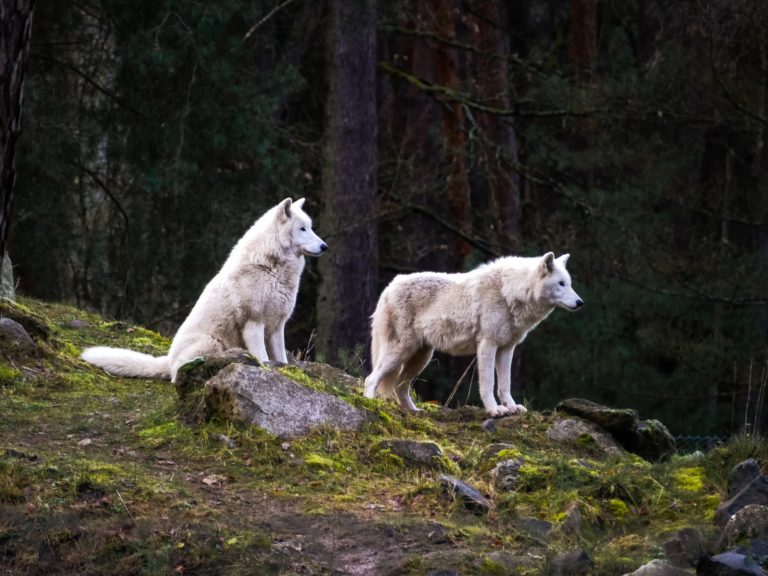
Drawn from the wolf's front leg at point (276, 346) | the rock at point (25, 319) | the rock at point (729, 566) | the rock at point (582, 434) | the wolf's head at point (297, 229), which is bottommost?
the rock at point (729, 566)

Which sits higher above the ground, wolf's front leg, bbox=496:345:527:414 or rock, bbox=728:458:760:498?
wolf's front leg, bbox=496:345:527:414

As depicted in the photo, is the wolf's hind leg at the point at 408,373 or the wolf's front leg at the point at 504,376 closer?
the wolf's front leg at the point at 504,376

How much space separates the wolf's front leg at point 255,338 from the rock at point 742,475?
12.5 ft

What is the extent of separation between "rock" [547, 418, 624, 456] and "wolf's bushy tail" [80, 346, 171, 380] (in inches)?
124

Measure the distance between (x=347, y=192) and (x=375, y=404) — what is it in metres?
10.4

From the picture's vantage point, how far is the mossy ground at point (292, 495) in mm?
5605

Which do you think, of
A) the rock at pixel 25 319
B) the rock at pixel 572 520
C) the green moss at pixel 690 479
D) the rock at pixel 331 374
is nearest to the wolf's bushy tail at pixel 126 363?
the rock at pixel 25 319

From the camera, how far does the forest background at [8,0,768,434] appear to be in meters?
→ 17.7

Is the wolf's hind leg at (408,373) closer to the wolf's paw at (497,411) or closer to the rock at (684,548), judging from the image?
the wolf's paw at (497,411)

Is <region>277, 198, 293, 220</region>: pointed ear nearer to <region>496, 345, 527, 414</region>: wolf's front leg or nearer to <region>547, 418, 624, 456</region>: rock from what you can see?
<region>496, 345, 527, 414</region>: wolf's front leg

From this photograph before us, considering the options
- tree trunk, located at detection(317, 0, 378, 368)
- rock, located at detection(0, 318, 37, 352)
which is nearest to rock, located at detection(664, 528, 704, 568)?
rock, located at detection(0, 318, 37, 352)

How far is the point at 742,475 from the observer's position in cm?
652

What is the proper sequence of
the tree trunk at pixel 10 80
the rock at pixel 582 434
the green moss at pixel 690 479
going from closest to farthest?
the tree trunk at pixel 10 80, the green moss at pixel 690 479, the rock at pixel 582 434

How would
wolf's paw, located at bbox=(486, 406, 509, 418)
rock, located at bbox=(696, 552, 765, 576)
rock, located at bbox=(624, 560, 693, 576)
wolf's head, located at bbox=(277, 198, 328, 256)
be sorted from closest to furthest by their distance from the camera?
rock, located at bbox=(696, 552, 765, 576) < rock, located at bbox=(624, 560, 693, 576) < wolf's paw, located at bbox=(486, 406, 509, 418) < wolf's head, located at bbox=(277, 198, 328, 256)
